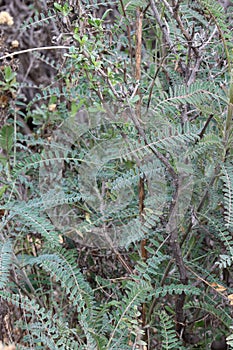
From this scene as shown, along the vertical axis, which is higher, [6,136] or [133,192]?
[6,136]

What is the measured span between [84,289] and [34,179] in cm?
52

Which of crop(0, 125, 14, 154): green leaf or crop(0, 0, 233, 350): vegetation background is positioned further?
crop(0, 125, 14, 154): green leaf

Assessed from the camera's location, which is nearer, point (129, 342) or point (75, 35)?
point (75, 35)

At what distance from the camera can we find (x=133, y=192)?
1.28 m

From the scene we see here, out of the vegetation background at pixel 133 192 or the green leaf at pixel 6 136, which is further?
the green leaf at pixel 6 136

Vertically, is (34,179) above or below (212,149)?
below

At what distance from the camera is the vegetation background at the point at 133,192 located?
39.9 inches

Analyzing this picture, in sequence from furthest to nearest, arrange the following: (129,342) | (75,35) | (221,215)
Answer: (221,215) < (129,342) < (75,35)

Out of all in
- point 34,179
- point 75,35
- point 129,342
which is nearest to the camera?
point 75,35

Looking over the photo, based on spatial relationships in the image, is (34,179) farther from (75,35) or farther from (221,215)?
(75,35)

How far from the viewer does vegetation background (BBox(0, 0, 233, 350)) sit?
1.01 m

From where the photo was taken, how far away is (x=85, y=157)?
1.25 metres

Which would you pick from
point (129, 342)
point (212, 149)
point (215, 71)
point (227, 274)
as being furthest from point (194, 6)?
point (129, 342)

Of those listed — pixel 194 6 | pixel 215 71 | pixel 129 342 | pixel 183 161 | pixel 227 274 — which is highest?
pixel 194 6
